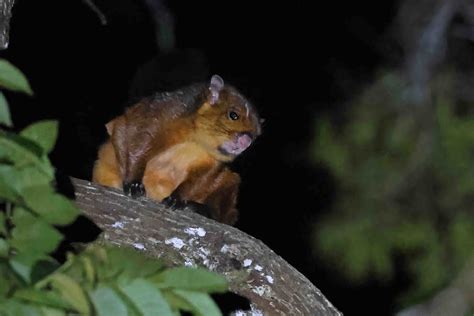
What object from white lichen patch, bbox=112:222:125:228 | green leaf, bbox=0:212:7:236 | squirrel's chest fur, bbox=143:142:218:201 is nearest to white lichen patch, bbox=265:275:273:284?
white lichen patch, bbox=112:222:125:228

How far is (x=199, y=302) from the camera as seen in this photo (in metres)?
2.53

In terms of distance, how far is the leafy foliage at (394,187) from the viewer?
8703 millimetres

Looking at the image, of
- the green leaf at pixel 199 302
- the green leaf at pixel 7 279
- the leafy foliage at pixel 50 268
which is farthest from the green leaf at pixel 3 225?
the green leaf at pixel 199 302

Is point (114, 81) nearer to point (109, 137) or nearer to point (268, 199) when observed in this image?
point (109, 137)

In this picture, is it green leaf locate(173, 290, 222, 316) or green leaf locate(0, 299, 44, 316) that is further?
green leaf locate(173, 290, 222, 316)

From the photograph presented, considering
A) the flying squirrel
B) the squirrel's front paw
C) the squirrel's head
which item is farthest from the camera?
the squirrel's head

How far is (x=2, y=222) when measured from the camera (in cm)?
247

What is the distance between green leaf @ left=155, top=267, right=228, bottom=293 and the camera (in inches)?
98.6

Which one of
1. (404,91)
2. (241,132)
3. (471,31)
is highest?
(471,31)

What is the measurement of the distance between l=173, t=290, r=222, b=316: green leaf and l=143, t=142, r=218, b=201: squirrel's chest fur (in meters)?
2.69

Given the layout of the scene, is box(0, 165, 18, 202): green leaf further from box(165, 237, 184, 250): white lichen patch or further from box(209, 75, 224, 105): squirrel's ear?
box(209, 75, 224, 105): squirrel's ear

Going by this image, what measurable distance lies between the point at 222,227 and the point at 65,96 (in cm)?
216

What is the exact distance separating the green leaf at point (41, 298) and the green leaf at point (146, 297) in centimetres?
12

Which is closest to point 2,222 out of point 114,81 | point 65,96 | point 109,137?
point 109,137
